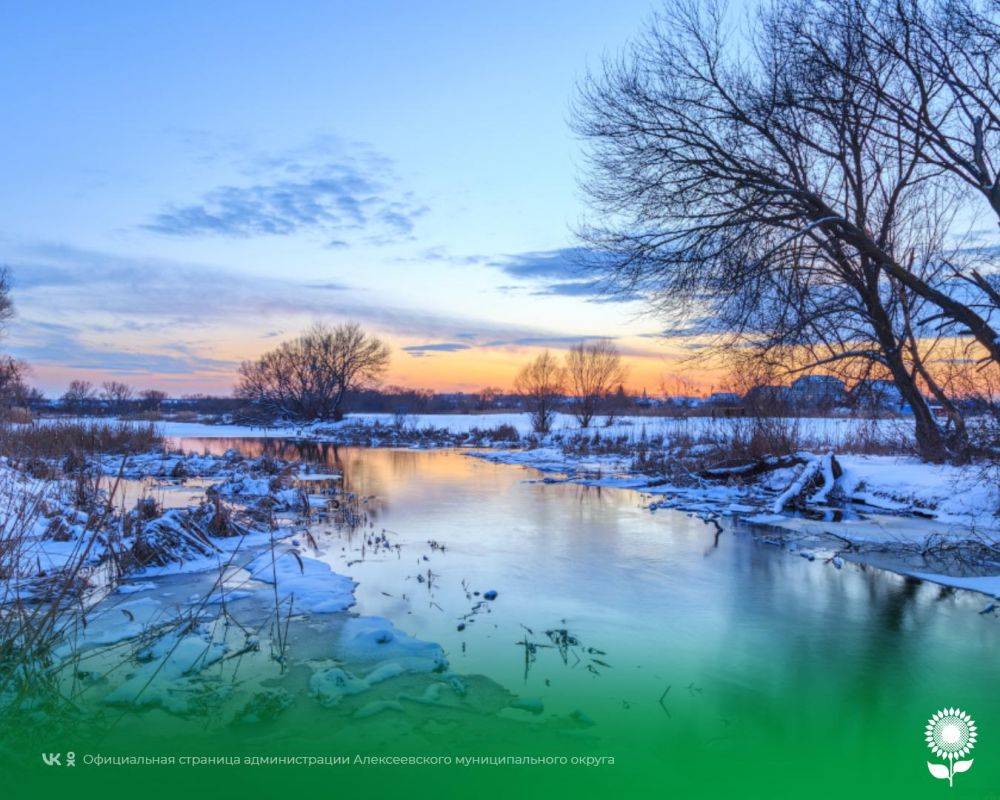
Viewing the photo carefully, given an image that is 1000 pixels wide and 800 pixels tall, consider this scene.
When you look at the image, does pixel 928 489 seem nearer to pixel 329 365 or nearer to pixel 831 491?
pixel 831 491

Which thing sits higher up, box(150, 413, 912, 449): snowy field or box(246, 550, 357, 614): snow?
box(150, 413, 912, 449): snowy field

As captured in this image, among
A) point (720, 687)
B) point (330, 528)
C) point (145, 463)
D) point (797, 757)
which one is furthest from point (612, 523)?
point (145, 463)

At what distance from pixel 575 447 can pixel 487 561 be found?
57.0 ft

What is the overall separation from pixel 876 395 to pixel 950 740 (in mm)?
10982

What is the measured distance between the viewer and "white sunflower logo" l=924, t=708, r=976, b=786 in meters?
3.31

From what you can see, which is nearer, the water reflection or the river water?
the river water

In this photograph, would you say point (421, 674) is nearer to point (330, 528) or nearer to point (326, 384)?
point (330, 528)

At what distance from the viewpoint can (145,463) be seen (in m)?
17.8

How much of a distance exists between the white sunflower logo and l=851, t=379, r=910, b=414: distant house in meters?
10.2

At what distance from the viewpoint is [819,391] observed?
13062 millimetres

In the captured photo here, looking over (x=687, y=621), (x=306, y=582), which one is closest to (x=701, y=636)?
(x=687, y=621)

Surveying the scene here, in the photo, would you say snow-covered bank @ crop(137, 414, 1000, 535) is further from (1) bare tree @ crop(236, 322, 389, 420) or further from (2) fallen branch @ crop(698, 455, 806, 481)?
(1) bare tree @ crop(236, 322, 389, 420)

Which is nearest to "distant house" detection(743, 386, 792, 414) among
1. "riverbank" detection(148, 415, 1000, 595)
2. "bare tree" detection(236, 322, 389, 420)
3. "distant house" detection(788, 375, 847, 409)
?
"distant house" detection(788, 375, 847, 409)

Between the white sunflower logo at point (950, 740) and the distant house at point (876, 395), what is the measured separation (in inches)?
404
